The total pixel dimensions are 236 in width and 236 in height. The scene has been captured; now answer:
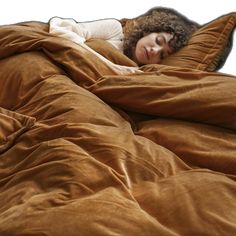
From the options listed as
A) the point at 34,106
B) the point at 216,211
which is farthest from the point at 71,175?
the point at 34,106

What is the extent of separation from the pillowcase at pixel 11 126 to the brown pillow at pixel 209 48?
0.79 meters

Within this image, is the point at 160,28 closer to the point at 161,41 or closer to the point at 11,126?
Answer: the point at 161,41

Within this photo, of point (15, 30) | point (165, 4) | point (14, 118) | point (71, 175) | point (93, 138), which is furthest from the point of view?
point (165, 4)

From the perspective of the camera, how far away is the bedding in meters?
0.70

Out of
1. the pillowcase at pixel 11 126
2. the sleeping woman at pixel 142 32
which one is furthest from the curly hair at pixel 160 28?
the pillowcase at pixel 11 126

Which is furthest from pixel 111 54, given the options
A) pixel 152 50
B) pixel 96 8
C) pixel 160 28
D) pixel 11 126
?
pixel 96 8

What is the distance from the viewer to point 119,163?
0.87m

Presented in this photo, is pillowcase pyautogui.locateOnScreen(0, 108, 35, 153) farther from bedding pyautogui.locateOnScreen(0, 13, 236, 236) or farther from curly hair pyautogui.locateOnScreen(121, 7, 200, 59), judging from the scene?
curly hair pyautogui.locateOnScreen(121, 7, 200, 59)

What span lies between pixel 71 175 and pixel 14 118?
321mm

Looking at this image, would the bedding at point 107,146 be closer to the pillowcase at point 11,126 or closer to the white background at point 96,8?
the pillowcase at point 11,126

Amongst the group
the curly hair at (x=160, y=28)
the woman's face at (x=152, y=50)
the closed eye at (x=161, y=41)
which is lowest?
the woman's face at (x=152, y=50)

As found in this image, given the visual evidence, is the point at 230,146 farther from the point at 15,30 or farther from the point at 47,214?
the point at 15,30

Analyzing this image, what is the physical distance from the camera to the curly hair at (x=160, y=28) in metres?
1.71

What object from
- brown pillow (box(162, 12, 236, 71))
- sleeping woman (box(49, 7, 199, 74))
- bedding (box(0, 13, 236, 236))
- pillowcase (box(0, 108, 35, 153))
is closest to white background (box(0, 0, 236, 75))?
sleeping woman (box(49, 7, 199, 74))
